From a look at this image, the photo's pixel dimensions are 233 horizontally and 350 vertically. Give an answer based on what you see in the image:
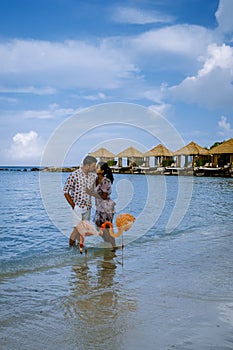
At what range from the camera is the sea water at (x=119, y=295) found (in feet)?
10.3

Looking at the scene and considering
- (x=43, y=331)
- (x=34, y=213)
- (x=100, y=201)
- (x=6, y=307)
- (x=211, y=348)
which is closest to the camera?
(x=211, y=348)

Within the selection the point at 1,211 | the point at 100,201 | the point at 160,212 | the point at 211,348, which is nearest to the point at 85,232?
the point at 100,201

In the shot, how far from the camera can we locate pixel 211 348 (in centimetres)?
293

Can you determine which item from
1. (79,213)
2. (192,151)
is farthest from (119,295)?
(192,151)

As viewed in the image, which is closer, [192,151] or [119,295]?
[119,295]

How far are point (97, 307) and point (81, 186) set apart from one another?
2531mm

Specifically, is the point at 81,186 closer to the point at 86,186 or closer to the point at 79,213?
the point at 86,186

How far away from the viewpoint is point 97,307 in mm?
3891

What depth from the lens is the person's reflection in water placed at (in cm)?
315

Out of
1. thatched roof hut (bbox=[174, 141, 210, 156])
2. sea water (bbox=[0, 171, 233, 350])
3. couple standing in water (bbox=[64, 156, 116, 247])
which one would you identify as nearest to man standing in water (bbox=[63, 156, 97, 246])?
couple standing in water (bbox=[64, 156, 116, 247])

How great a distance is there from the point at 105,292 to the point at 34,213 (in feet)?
30.7

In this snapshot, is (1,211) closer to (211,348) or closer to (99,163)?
(99,163)

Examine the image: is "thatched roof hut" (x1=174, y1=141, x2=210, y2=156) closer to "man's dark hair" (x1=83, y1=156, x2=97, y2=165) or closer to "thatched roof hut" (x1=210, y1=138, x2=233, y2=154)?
"thatched roof hut" (x1=210, y1=138, x2=233, y2=154)

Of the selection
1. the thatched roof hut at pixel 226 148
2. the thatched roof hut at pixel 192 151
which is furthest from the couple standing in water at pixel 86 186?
the thatched roof hut at pixel 192 151
